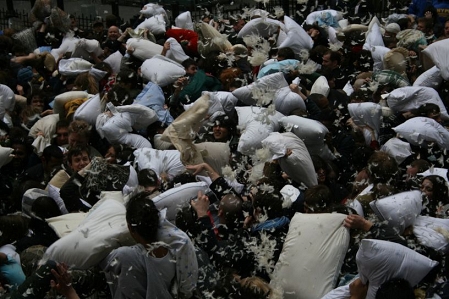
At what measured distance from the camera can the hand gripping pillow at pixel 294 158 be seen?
6.66 meters

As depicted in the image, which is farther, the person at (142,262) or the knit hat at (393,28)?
the knit hat at (393,28)

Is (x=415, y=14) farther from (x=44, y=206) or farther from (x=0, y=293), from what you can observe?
(x=0, y=293)

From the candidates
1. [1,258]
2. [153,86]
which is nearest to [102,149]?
[153,86]

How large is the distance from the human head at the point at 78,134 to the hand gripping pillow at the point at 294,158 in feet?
4.82

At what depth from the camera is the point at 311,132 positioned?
7160 millimetres

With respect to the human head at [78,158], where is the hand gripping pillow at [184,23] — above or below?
below

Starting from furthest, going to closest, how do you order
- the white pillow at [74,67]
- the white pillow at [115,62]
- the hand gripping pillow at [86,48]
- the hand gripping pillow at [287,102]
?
1. the hand gripping pillow at [86,48]
2. the white pillow at [115,62]
3. the white pillow at [74,67]
4. the hand gripping pillow at [287,102]

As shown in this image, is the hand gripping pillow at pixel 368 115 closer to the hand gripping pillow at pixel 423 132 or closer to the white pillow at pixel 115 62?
the hand gripping pillow at pixel 423 132

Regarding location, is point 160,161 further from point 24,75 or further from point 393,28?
point 393,28

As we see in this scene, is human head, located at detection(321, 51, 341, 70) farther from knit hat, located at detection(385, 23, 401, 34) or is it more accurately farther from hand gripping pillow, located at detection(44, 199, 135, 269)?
hand gripping pillow, located at detection(44, 199, 135, 269)

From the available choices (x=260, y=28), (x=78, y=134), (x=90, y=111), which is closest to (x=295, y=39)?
(x=260, y=28)

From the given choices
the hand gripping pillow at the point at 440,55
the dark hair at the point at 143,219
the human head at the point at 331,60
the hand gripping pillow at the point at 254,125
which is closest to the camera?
the dark hair at the point at 143,219

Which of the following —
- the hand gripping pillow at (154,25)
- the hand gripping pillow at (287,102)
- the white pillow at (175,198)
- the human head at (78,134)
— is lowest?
the hand gripping pillow at (154,25)

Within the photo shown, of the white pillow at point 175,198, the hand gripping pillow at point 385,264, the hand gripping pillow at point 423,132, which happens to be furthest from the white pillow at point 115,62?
the hand gripping pillow at point 385,264
